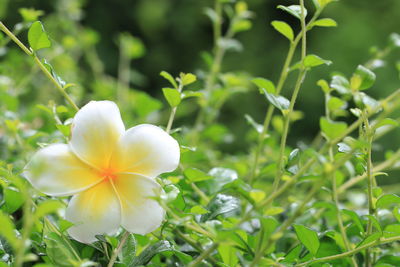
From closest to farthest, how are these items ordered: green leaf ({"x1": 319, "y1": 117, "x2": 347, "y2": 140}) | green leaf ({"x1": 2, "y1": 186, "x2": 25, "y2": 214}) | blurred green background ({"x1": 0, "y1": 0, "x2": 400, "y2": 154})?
1. green leaf ({"x1": 319, "y1": 117, "x2": 347, "y2": 140})
2. green leaf ({"x1": 2, "y1": 186, "x2": 25, "y2": 214})
3. blurred green background ({"x1": 0, "y1": 0, "x2": 400, "y2": 154})

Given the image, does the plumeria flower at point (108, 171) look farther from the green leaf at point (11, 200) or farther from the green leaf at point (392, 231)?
the green leaf at point (392, 231)

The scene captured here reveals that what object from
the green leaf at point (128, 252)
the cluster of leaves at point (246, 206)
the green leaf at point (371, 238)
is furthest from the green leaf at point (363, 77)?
the green leaf at point (128, 252)

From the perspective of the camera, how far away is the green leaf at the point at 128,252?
0.47 metres

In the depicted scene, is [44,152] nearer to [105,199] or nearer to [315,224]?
[105,199]

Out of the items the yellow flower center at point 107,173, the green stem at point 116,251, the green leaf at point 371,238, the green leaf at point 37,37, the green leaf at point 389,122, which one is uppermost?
the green leaf at point 37,37

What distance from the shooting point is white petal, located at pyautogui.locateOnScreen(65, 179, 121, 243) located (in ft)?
1.49

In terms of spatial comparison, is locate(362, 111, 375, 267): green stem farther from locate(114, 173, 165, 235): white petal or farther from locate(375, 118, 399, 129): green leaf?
locate(114, 173, 165, 235): white petal

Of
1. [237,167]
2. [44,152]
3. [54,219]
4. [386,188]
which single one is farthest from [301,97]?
[44,152]

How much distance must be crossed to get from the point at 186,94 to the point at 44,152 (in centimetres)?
16

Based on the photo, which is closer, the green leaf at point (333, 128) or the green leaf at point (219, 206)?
the green leaf at point (333, 128)

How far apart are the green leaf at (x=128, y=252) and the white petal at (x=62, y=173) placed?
0.21ft

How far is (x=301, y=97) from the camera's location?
226 cm

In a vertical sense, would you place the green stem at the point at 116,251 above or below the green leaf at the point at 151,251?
above

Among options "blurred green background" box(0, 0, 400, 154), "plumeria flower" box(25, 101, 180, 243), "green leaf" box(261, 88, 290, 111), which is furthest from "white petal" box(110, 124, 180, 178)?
"blurred green background" box(0, 0, 400, 154)
